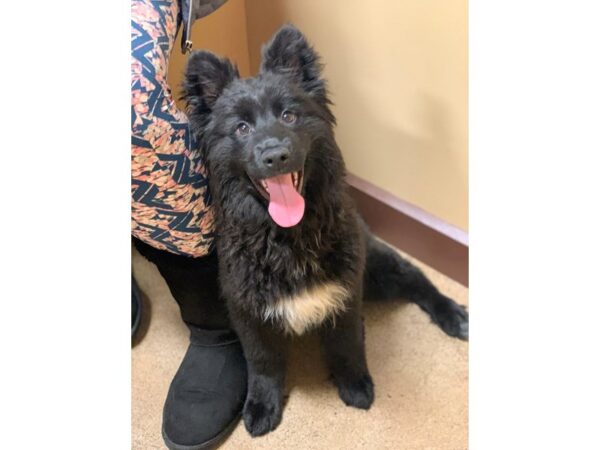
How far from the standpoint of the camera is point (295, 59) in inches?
49.7

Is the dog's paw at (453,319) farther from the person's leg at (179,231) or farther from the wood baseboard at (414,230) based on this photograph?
the person's leg at (179,231)

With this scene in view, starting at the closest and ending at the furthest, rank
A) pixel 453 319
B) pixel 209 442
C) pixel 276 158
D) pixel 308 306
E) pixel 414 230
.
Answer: pixel 276 158 → pixel 308 306 → pixel 209 442 → pixel 453 319 → pixel 414 230

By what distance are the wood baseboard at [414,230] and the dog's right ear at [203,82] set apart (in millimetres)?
761

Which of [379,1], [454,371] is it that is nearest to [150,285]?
[454,371]

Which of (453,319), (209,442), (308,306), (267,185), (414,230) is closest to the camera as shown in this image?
(267,185)

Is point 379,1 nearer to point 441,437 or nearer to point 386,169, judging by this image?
point 386,169

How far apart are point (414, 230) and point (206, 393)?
809mm

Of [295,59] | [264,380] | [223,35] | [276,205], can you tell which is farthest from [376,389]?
[223,35]

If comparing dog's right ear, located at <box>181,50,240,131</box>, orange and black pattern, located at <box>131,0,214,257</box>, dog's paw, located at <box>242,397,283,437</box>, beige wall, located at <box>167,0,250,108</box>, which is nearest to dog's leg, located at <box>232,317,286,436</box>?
dog's paw, located at <box>242,397,283,437</box>

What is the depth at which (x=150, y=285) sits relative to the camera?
1.96m

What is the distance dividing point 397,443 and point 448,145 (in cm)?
80

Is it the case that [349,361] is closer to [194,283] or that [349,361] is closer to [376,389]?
[376,389]

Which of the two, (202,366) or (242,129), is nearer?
(242,129)
